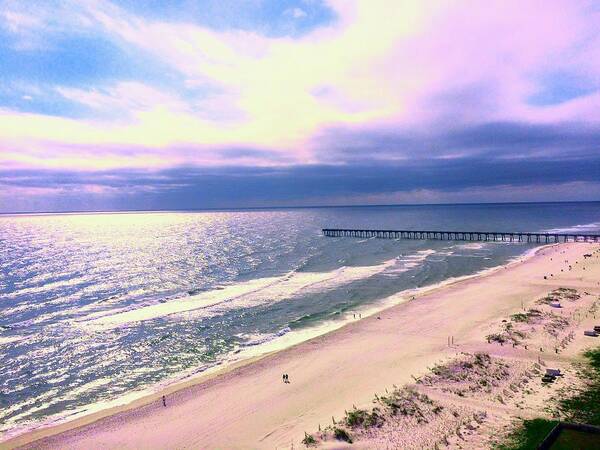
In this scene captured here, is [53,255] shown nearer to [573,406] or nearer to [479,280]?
[479,280]

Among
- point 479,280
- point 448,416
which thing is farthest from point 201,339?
point 479,280

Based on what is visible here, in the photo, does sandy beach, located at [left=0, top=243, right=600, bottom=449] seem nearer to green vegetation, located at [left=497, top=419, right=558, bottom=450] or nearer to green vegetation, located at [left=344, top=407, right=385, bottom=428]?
green vegetation, located at [left=344, top=407, right=385, bottom=428]

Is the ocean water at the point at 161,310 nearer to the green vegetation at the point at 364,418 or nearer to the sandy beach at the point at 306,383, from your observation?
the sandy beach at the point at 306,383

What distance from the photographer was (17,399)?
26.2 meters

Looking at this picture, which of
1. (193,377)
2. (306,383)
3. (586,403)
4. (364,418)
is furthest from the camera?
(193,377)

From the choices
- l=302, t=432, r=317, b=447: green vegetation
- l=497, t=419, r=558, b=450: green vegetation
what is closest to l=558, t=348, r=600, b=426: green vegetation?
l=497, t=419, r=558, b=450: green vegetation

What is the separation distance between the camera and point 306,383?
26859mm

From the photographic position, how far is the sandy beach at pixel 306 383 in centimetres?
2125

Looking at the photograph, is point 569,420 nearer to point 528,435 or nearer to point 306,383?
point 528,435

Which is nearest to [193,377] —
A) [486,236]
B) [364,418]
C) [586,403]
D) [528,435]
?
[364,418]

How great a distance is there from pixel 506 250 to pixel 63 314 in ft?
280

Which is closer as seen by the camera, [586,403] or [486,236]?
[586,403]

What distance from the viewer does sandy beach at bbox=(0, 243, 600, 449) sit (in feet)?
69.7

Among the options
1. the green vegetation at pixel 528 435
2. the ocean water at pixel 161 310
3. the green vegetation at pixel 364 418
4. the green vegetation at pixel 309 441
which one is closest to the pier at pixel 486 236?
the ocean water at pixel 161 310
